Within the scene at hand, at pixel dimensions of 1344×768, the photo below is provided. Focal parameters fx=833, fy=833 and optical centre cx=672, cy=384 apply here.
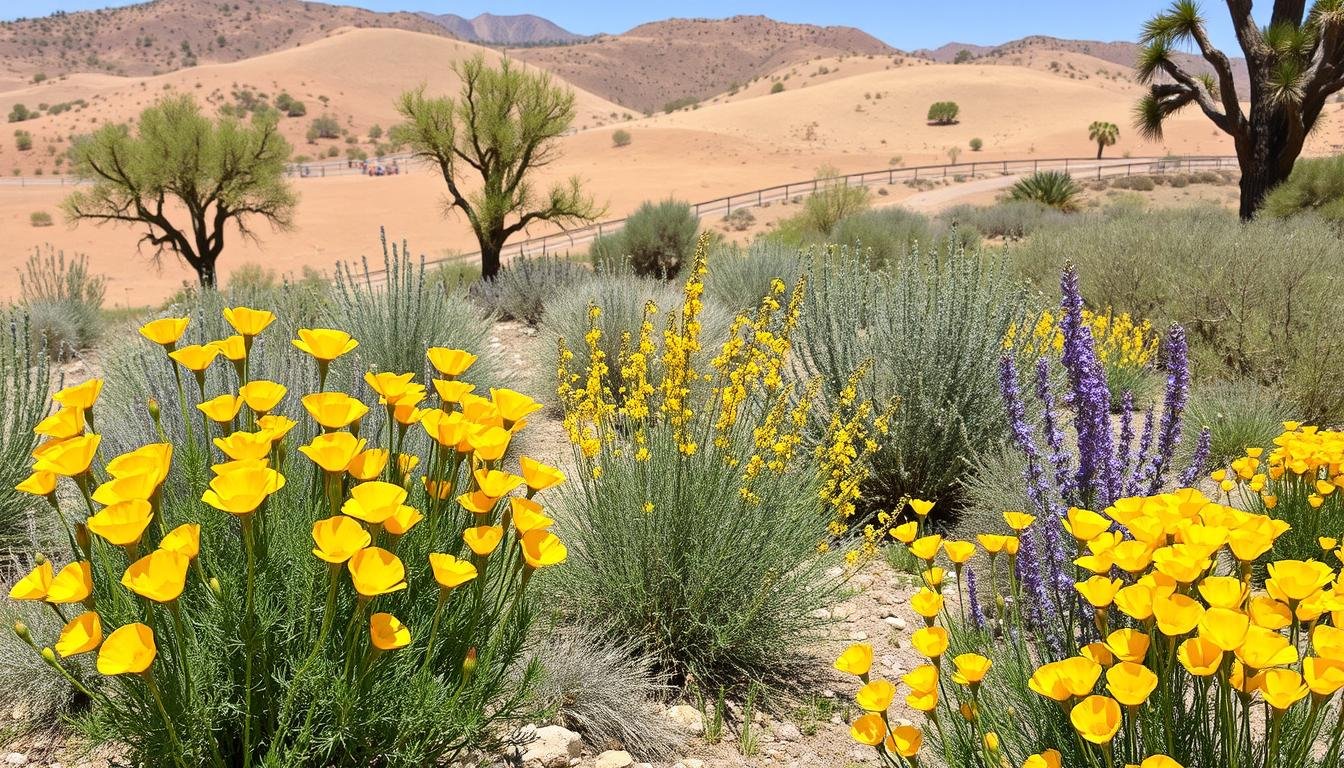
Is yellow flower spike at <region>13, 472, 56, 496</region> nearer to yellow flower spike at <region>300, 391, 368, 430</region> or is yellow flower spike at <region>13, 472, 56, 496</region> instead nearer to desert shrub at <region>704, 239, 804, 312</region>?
yellow flower spike at <region>300, 391, 368, 430</region>

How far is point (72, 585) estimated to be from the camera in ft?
4.71

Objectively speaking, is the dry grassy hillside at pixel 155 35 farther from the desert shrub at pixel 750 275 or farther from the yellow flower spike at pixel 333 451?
the yellow flower spike at pixel 333 451

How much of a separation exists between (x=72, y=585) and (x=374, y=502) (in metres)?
0.51

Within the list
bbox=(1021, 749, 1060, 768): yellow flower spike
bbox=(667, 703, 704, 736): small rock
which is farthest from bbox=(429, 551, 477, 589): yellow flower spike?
bbox=(667, 703, 704, 736): small rock

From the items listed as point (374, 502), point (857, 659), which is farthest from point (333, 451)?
point (857, 659)

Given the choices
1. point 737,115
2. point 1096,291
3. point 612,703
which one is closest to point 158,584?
point 612,703

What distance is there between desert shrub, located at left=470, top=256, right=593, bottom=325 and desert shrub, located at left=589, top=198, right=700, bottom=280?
3.10 m

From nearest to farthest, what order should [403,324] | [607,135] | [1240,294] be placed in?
[403,324] < [1240,294] < [607,135]

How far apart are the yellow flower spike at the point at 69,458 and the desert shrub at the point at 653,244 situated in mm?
13549

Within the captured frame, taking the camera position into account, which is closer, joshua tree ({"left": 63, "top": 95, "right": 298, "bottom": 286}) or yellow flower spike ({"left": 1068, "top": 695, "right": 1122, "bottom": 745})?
yellow flower spike ({"left": 1068, "top": 695, "right": 1122, "bottom": 745})

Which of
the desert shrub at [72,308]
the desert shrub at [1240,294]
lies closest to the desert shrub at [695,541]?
the desert shrub at [1240,294]

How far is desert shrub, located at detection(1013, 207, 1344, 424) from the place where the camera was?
6.49m

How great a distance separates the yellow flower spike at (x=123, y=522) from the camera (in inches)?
52.7

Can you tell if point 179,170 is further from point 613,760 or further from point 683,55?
point 683,55
